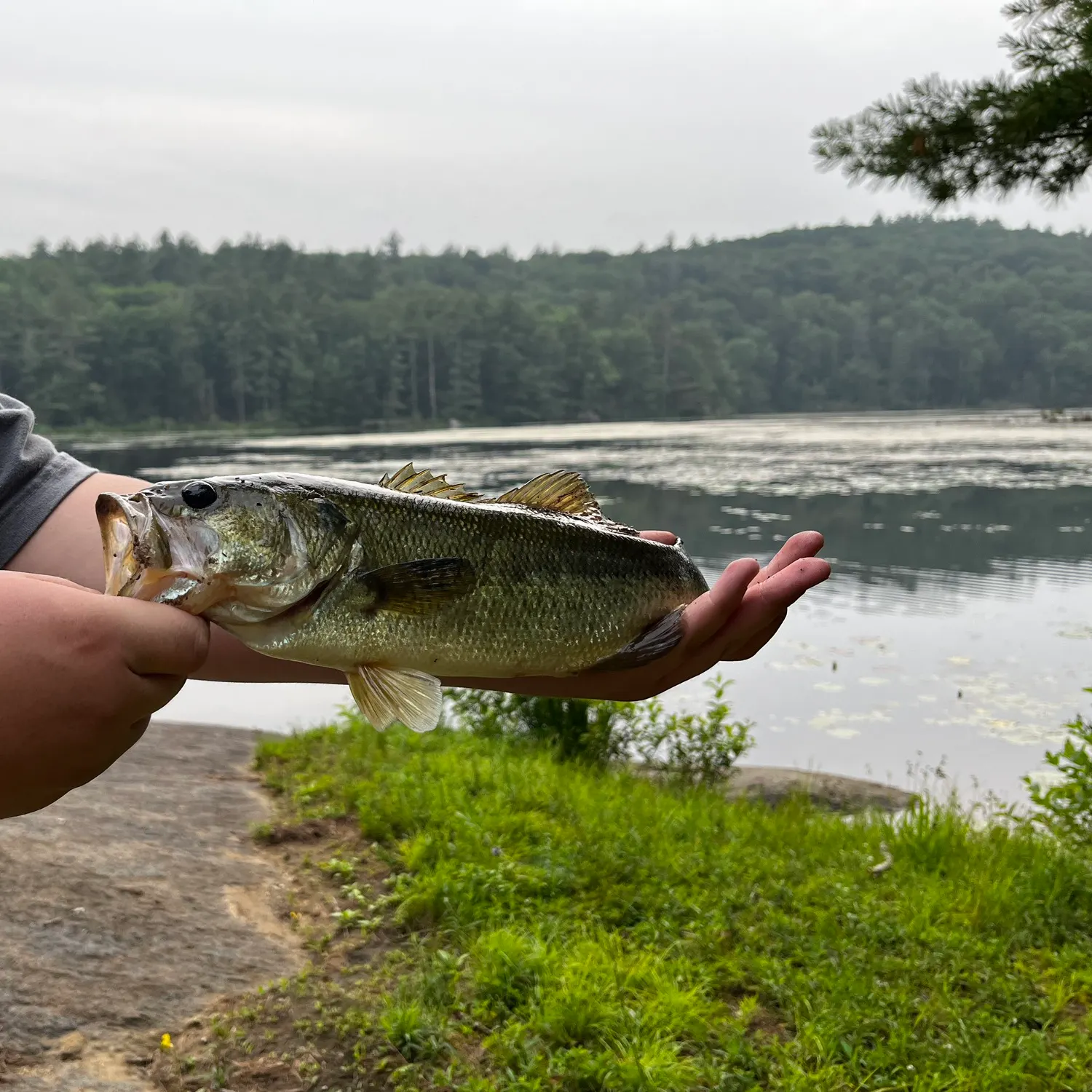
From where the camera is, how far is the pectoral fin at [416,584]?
1.73 m

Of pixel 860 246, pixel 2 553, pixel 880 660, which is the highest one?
pixel 860 246

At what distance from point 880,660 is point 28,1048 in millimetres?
10422

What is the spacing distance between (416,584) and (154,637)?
1.67 ft

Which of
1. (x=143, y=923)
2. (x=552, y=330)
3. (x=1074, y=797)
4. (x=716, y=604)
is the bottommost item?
(x=143, y=923)

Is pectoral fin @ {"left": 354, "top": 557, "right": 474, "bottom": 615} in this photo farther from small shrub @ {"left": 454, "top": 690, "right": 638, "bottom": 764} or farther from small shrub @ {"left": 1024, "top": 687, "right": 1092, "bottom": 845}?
small shrub @ {"left": 454, "top": 690, "right": 638, "bottom": 764}

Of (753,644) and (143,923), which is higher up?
(753,644)

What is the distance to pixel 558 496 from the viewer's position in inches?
85.3

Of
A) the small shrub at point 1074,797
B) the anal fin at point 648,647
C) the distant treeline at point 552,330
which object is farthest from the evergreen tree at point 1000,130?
the distant treeline at point 552,330

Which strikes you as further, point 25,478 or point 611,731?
point 611,731

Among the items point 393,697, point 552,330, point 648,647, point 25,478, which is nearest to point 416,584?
point 393,697

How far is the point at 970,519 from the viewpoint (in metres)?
21.6

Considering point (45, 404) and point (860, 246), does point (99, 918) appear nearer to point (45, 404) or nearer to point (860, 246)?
point (45, 404)

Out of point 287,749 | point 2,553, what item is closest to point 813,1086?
point 2,553

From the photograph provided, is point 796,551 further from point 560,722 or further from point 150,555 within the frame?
point 560,722
